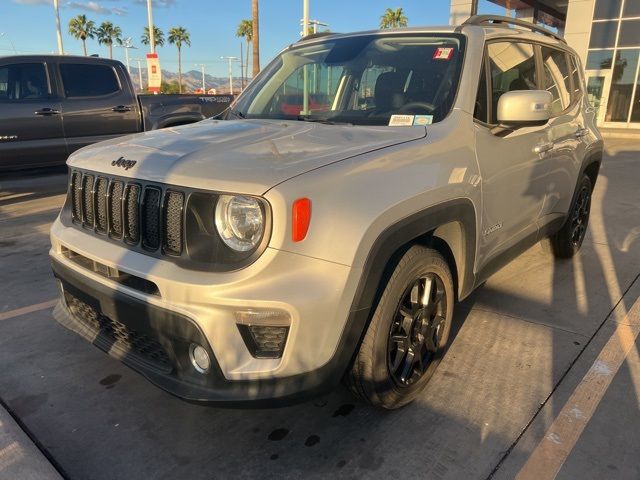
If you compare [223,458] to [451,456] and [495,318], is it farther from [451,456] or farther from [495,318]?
[495,318]

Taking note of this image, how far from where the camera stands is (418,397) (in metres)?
2.78

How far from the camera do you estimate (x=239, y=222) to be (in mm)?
2021

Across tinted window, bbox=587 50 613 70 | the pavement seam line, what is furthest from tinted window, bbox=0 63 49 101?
tinted window, bbox=587 50 613 70

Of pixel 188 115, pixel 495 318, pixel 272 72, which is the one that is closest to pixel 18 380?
pixel 272 72

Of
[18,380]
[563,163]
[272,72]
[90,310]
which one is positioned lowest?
[18,380]

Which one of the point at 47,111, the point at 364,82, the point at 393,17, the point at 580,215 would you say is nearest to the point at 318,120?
the point at 364,82

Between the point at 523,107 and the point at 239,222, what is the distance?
1.77m

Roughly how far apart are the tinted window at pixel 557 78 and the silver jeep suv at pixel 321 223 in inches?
17.8

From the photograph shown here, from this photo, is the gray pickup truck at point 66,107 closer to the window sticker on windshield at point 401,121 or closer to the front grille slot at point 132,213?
the front grille slot at point 132,213

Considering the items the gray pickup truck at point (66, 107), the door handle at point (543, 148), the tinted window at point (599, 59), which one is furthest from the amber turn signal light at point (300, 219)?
the tinted window at point (599, 59)

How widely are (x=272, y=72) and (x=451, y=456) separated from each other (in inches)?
117

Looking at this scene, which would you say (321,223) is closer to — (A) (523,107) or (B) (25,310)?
(A) (523,107)

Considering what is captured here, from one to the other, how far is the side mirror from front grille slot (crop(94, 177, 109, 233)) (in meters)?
2.14

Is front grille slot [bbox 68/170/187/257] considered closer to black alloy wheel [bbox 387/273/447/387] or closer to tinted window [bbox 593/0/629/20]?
black alloy wheel [bbox 387/273/447/387]
